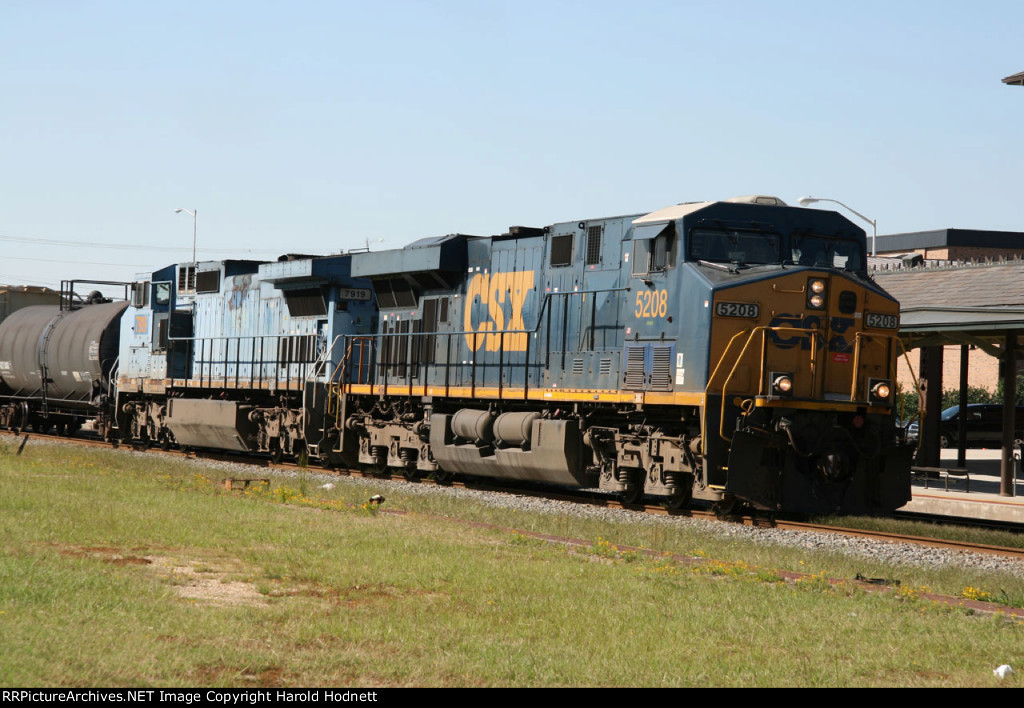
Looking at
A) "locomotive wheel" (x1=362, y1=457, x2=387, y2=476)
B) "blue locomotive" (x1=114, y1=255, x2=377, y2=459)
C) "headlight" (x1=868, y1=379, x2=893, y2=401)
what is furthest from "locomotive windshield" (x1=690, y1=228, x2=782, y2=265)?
"blue locomotive" (x1=114, y1=255, x2=377, y2=459)

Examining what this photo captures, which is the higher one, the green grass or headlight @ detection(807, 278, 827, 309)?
headlight @ detection(807, 278, 827, 309)

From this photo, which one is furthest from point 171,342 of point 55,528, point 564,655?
point 564,655

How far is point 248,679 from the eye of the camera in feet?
20.3

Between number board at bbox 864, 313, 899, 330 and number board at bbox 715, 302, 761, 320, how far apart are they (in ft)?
5.16

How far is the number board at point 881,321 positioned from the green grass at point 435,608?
3703mm

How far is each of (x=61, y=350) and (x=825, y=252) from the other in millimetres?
22026

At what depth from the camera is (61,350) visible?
30.2 m

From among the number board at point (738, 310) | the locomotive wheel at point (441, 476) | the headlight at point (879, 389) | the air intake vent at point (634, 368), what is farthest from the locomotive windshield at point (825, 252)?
the locomotive wheel at point (441, 476)

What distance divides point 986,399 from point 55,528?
151ft

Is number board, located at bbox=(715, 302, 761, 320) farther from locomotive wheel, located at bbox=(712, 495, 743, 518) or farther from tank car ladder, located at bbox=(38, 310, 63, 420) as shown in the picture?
tank car ladder, located at bbox=(38, 310, 63, 420)

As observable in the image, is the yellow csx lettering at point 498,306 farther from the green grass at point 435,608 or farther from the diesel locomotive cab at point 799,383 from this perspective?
the green grass at point 435,608

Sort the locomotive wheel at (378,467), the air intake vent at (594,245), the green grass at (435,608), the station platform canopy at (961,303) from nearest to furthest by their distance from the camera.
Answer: the green grass at (435,608) → the air intake vent at (594,245) → the station platform canopy at (961,303) → the locomotive wheel at (378,467)

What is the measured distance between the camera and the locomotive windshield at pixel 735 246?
1477cm

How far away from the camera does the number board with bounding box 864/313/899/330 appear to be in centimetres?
1464
